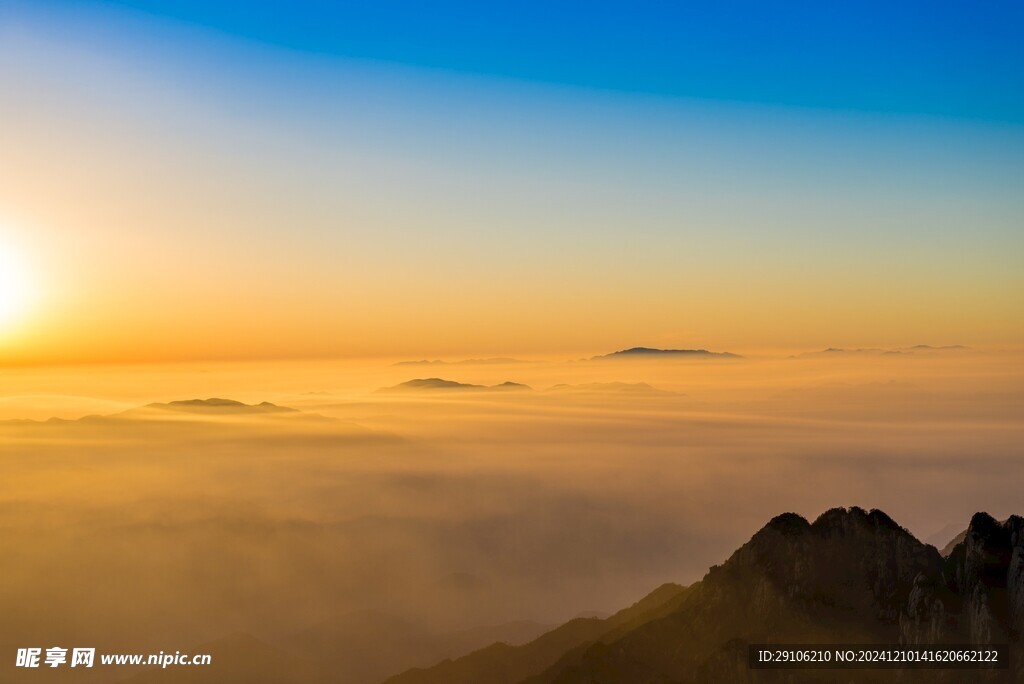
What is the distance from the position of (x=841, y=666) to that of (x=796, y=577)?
956 cm

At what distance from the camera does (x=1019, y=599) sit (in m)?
67.6

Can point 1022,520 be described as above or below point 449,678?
above

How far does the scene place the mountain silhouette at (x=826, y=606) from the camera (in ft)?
231

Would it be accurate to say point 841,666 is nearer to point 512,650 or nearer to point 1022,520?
point 1022,520

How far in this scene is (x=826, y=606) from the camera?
258 ft

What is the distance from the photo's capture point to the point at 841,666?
73812 mm

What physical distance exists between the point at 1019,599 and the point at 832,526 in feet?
58.9

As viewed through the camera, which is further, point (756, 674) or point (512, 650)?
point (512, 650)

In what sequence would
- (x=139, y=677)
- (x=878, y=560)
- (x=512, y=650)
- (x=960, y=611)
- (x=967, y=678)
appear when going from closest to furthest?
(x=967, y=678), (x=960, y=611), (x=878, y=560), (x=512, y=650), (x=139, y=677)

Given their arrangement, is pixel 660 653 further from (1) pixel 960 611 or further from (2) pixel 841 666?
(1) pixel 960 611

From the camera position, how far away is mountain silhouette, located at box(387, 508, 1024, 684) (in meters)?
70.5

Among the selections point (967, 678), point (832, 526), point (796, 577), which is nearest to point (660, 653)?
point (796, 577)

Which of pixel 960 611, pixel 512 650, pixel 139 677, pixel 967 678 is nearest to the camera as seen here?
pixel 967 678

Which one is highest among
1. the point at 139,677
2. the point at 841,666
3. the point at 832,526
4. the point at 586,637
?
the point at 832,526
